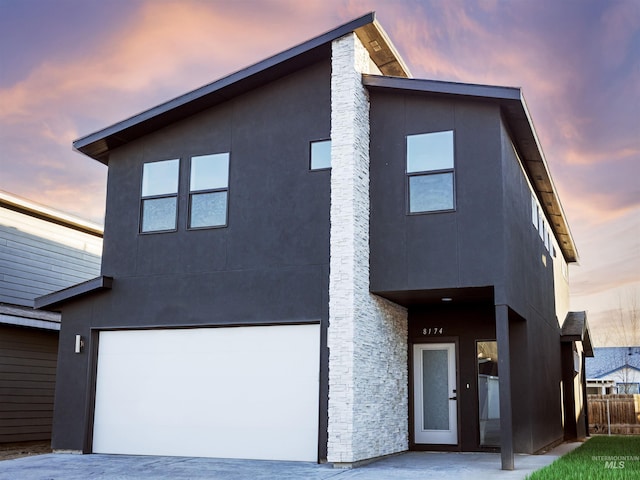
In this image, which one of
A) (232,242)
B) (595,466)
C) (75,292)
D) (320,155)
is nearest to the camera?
(595,466)

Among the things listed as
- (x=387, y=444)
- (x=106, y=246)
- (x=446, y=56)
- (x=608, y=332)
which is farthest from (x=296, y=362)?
(x=608, y=332)

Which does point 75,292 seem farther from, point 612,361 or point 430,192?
point 612,361

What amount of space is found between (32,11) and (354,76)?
10432mm

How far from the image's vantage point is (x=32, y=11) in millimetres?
18203

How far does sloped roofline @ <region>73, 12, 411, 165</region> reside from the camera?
12305 millimetres

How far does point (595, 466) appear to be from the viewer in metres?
10.3

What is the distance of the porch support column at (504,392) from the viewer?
10406 millimetres

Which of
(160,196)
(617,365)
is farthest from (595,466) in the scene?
(617,365)

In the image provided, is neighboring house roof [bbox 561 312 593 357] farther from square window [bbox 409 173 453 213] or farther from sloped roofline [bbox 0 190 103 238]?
sloped roofline [bbox 0 190 103 238]

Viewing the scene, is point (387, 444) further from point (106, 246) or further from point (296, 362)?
point (106, 246)

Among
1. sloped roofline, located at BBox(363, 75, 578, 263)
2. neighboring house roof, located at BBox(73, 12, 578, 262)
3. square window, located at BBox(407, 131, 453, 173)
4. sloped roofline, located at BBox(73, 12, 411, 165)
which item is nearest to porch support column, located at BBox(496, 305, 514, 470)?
square window, located at BBox(407, 131, 453, 173)

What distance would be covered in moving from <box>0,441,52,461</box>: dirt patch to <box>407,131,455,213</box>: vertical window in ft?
28.2

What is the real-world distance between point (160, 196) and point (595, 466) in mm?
8846

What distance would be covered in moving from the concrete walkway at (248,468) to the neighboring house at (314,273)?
45 cm
